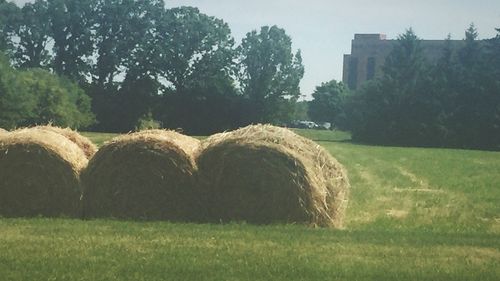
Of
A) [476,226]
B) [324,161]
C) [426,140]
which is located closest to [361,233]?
[324,161]

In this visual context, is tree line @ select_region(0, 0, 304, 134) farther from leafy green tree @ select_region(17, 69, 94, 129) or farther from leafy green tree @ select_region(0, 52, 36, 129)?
leafy green tree @ select_region(0, 52, 36, 129)

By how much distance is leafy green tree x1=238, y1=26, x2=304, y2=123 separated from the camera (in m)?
82.7

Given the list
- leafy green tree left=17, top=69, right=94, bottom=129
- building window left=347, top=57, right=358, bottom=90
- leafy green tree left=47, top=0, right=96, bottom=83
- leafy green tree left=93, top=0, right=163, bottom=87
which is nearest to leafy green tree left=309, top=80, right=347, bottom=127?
building window left=347, top=57, right=358, bottom=90

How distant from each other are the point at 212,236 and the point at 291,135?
3.20 metres

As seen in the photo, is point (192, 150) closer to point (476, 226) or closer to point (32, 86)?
point (476, 226)

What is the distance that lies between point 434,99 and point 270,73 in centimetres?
2045

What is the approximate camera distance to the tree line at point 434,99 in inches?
2704

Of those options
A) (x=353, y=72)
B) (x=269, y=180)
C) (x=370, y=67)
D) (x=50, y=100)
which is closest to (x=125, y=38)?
(x=50, y=100)

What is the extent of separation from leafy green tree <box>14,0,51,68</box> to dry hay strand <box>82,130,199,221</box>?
7143 centimetres

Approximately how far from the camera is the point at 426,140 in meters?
71.0

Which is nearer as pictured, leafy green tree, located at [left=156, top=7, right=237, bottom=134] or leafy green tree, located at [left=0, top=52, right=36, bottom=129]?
leafy green tree, located at [left=0, top=52, right=36, bottom=129]

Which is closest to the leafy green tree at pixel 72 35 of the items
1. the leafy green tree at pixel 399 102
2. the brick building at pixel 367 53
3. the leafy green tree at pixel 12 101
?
the leafy green tree at pixel 12 101

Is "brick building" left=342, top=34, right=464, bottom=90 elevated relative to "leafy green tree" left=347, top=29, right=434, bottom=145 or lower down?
elevated

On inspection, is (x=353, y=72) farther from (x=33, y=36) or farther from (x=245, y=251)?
(x=245, y=251)
